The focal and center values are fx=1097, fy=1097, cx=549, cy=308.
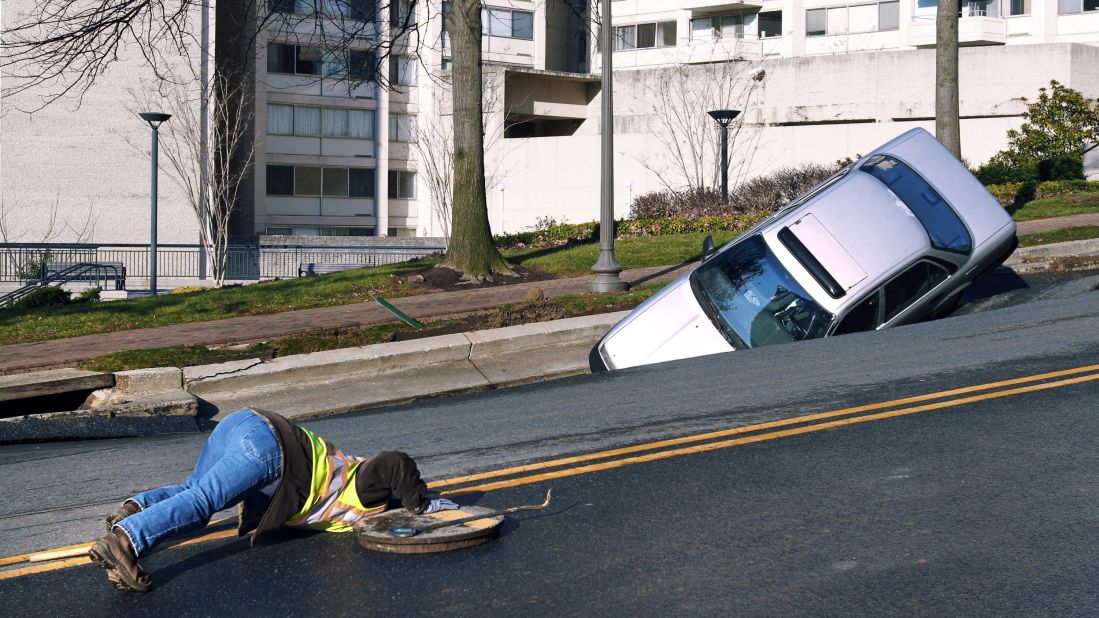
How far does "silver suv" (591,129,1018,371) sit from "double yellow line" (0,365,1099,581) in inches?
77.4

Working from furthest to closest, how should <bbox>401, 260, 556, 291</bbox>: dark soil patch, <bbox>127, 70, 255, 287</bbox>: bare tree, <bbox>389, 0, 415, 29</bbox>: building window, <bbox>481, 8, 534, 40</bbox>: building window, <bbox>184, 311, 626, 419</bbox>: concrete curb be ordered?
<bbox>481, 8, 534, 40</bbox>: building window < <bbox>127, 70, 255, 287</bbox>: bare tree < <bbox>389, 0, 415, 29</bbox>: building window < <bbox>401, 260, 556, 291</bbox>: dark soil patch < <bbox>184, 311, 626, 419</bbox>: concrete curb

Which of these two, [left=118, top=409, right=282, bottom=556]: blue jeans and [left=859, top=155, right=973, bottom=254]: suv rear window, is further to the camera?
[left=859, top=155, right=973, bottom=254]: suv rear window

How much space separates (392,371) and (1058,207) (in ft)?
46.3

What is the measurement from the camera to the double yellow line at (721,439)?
21.5 feet

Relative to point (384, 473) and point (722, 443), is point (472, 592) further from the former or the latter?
point (722, 443)

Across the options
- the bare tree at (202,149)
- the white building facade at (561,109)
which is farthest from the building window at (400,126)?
the bare tree at (202,149)

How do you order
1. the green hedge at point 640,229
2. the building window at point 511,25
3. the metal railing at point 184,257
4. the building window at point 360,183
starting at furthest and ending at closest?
the building window at point 511,25 → the building window at point 360,183 → the metal railing at point 184,257 → the green hedge at point 640,229

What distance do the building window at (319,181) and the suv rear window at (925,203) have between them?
1484 inches

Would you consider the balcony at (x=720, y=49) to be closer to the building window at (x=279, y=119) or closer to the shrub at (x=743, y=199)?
the building window at (x=279, y=119)

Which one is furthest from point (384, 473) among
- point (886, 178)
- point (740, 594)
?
point (886, 178)

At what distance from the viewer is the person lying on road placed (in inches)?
195

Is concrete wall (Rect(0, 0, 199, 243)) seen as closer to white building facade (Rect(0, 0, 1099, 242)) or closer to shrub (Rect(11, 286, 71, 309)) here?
white building facade (Rect(0, 0, 1099, 242))

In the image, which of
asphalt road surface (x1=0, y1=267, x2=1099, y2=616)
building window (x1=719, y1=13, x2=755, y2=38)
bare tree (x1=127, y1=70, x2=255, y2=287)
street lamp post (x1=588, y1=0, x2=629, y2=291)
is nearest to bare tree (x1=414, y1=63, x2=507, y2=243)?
bare tree (x1=127, y1=70, x2=255, y2=287)

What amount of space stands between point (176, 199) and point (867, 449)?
33935 mm
